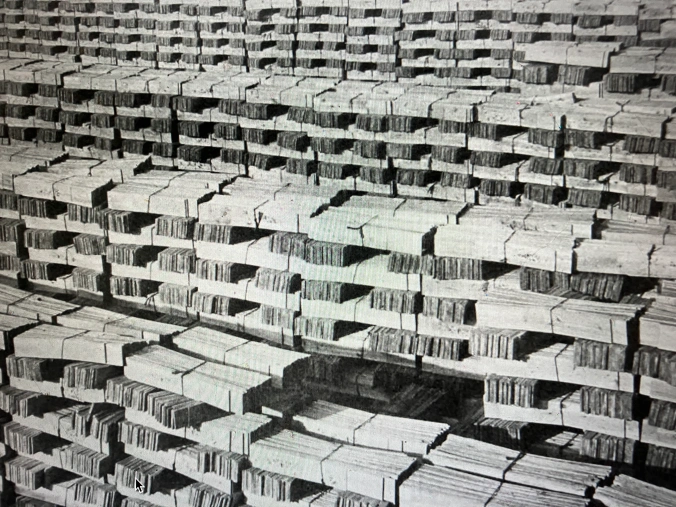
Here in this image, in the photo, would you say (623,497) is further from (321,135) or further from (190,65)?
(190,65)

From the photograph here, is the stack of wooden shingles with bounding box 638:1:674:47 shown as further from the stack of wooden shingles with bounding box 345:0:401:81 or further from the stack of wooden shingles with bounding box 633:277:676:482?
the stack of wooden shingles with bounding box 633:277:676:482

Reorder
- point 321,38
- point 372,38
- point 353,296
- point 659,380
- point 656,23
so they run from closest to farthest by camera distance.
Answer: point 659,380
point 353,296
point 656,23
point 372,38
point 321,38

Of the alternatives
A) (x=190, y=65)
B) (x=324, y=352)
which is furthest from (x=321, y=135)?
(x=190, y=65)

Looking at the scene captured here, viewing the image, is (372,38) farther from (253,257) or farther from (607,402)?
(607,402)

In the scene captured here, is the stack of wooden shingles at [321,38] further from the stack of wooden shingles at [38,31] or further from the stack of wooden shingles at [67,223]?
the stack of wooden shingles at [67,223]

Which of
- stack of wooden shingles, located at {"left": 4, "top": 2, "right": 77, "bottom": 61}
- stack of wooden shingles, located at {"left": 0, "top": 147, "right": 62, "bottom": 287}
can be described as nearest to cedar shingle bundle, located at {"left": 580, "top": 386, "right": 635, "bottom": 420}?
stack of wooden shingles, located at {"left": 0, "top": 147, "right": 62, "bottom": 287}

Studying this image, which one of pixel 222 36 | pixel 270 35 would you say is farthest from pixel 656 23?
pixel 222 36

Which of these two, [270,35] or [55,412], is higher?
[270,35]

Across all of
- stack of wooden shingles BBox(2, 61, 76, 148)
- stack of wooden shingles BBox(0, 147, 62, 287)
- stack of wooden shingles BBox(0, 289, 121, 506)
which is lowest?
stack of wooden shingles BBox(0, 289, 121, 506)


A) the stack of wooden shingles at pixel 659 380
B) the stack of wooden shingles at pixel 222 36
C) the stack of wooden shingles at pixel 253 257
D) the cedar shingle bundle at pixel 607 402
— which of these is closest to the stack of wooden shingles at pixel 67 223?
the stack of wooden shingles at pixel 253 257

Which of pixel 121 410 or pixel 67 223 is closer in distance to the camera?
pixel 121 410

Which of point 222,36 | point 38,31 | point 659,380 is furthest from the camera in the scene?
point 38,31
